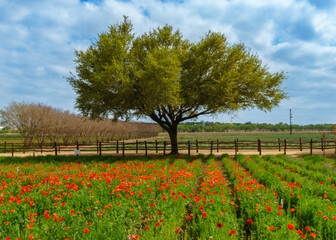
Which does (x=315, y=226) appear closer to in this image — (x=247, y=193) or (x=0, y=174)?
(x=247, y=193)

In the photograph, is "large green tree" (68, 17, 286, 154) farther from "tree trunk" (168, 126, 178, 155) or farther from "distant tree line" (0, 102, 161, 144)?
"distant tree line" (0, 102, 161, 144)

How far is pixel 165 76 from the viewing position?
678 inches

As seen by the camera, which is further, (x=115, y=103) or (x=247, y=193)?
(x=115, y=103)

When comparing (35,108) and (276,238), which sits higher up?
(35,108)

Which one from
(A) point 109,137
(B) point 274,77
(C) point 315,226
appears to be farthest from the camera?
(A) point 109,137

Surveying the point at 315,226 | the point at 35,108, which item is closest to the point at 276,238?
the point at 315,226

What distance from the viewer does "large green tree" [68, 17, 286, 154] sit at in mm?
17281

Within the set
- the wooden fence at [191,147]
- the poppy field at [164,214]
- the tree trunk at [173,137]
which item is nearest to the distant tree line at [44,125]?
the wooden fence at [191,147]

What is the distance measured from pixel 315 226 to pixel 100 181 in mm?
6335

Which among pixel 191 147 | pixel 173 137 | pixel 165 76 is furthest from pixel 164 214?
pixel 191 147

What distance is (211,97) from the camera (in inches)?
751

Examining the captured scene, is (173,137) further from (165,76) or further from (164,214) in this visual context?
(164,214)

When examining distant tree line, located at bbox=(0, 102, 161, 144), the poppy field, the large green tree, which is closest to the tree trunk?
the large green tree

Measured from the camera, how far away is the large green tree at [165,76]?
1728 centimetres
